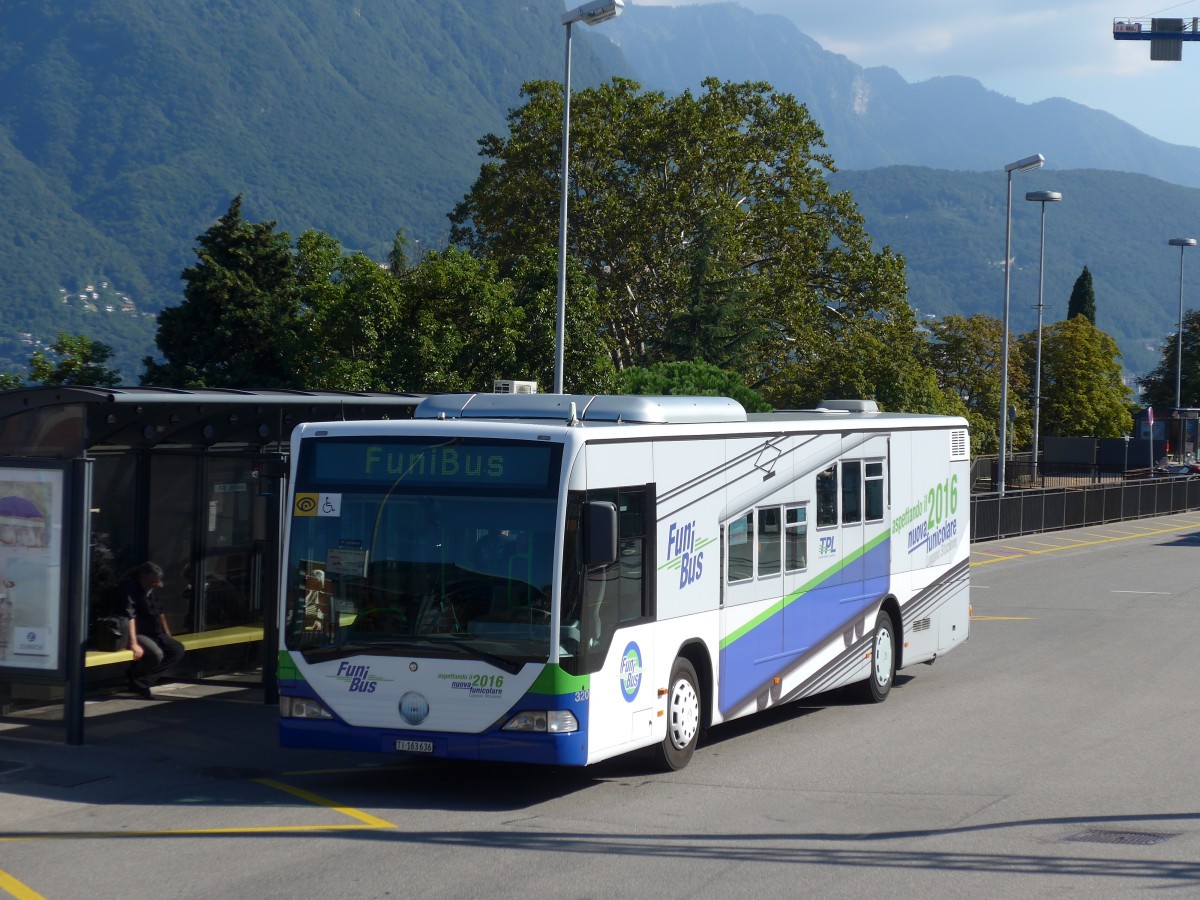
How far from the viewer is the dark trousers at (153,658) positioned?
14000 millimetres

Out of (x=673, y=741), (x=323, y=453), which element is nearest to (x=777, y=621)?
(x=673, y=741)

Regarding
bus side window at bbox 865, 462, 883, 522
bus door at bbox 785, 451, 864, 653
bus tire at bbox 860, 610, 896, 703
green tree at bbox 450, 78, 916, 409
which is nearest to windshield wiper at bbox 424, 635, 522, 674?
bus door at bbox 785, 451, 864, 653

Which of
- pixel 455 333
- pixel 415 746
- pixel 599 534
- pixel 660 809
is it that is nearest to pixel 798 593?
pixel 660 809

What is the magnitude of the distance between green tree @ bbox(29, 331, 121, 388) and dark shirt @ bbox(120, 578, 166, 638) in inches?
1238

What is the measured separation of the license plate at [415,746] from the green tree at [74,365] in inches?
1432

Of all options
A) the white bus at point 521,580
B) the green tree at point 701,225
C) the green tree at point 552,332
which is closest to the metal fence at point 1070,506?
the green tree at point 701,225

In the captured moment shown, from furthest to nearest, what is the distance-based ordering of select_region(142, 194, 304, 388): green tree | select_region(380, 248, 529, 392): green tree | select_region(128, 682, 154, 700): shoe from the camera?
select_region(142, 194, 304, 388): green tree, select_region(380, 248, 529, 392): green tree, select_region(128, 682, 154, 700): shoe

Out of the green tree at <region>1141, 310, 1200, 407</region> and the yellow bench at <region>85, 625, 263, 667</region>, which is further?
the green tree at <region>1141, 310, 1200, 407</region>

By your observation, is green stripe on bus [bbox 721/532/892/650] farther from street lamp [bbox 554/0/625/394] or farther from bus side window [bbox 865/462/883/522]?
street lamp [bbox 554/0/625/394]

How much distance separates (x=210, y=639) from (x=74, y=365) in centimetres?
3490

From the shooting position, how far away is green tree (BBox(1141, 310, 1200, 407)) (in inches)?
3964

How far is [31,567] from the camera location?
11.9m

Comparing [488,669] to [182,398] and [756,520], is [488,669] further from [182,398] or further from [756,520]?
[182,398]

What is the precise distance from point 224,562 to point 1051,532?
32.0m
